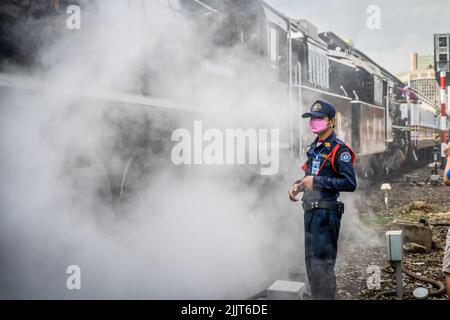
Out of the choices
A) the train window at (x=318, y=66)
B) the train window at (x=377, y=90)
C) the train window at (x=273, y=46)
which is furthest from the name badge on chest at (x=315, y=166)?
the train window at (x=377, y=90)

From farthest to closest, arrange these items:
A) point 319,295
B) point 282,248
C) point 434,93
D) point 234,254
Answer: point 434,93
point 282,248
point 234,254
point 319,295

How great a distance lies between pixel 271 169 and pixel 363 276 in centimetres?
162

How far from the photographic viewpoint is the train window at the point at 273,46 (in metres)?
4.77

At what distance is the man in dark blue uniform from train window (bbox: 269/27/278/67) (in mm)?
2456

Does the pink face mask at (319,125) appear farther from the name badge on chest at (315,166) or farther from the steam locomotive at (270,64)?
the steam locomotive at (270,64)

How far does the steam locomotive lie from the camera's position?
226 centimetres

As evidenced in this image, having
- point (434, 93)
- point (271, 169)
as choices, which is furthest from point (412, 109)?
point (271, 169)

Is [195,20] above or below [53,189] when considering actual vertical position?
above

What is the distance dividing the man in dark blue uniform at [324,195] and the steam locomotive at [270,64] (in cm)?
104

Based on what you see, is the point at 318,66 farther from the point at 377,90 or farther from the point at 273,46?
the point at 377,90

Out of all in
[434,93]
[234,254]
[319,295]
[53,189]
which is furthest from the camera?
[434,93]

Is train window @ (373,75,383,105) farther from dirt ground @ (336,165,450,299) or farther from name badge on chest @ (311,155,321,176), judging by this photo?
name badge on chest @ (311,155,321,176)
